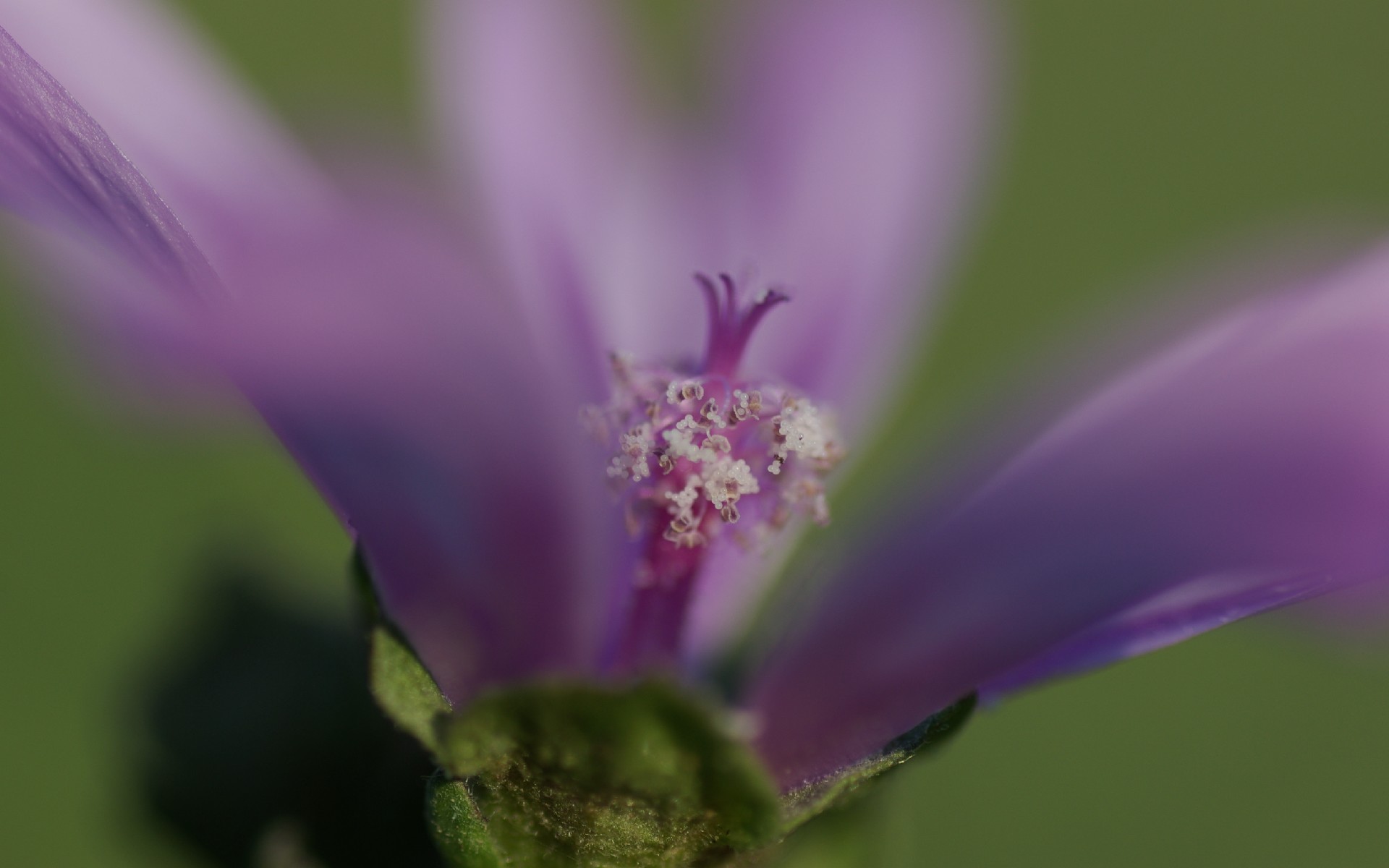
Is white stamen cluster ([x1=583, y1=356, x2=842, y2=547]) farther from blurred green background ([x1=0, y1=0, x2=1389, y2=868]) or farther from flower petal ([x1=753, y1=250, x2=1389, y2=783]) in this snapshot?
blurred green background ([x1=0, y1=0, x2=1389, y2=868])

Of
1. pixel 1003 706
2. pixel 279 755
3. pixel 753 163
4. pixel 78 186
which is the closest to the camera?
pixel 78 186

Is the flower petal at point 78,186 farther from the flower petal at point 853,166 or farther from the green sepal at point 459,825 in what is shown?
the flower petal at point 853,166

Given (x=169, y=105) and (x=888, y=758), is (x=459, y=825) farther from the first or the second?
(x=169, y=105)

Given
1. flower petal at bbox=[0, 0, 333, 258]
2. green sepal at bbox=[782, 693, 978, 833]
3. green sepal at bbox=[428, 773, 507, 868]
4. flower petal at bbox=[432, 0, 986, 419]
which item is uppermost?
flower petal at bbox=[432, 0, 986, 419]

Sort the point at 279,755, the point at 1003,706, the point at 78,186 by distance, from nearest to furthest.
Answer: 1. the point at 78,186
2. the point at 279,755
3. the point at 1003,706

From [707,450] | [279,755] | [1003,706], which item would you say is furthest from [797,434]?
[1003,706]

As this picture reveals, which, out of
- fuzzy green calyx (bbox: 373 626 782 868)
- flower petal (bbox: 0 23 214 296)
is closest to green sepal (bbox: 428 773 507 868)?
fuzzy green calyx (bbox: 373 626 782 868)

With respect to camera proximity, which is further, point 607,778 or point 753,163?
point 753,163
